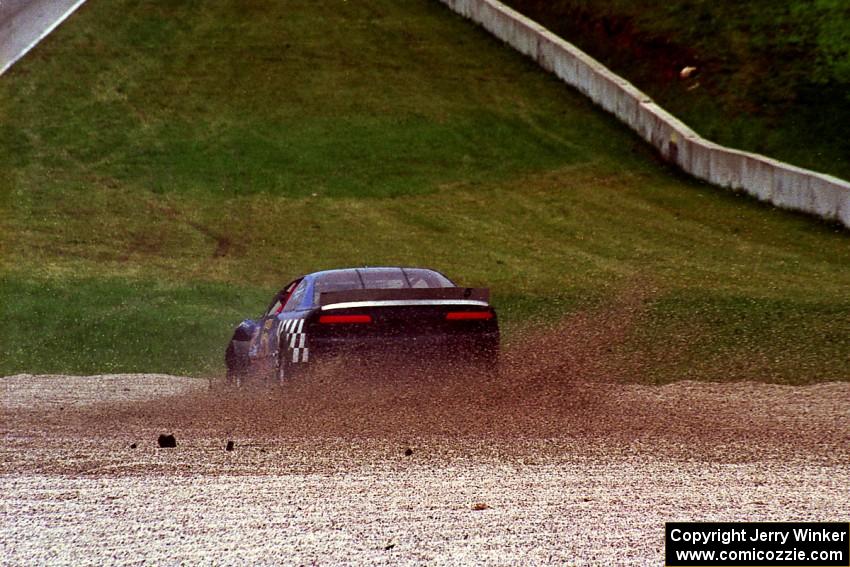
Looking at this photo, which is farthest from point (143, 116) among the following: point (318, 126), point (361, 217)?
point (361, 217)

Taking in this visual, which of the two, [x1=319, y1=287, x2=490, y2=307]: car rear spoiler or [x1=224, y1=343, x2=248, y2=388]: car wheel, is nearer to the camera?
[x1=319, y1=287, x2=490, y2=307]: car rear spoiler

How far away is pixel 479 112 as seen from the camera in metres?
30.3

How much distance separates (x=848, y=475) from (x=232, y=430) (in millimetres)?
4314

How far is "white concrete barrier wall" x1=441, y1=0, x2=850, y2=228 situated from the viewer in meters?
22.4

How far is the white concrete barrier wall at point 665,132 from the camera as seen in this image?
22359mm

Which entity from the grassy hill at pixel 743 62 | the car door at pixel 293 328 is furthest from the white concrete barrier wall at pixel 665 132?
the car door at pixel 293 328

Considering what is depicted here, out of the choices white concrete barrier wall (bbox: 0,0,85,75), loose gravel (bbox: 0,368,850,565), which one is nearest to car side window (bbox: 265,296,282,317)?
loose gravel (bbox: 0,368,850,565)

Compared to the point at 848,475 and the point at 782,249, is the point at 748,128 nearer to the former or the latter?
the point at 782,249

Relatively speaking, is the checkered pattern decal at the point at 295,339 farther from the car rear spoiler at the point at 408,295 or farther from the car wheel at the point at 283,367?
the car rear spoiler at the point at 408,295

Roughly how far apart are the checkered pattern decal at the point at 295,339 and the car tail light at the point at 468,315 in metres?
1.09

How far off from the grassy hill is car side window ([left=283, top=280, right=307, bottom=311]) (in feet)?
49.9

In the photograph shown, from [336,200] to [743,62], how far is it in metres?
10.4

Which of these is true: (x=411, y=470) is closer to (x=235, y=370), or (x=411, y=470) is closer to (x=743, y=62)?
(x=235, y=370)

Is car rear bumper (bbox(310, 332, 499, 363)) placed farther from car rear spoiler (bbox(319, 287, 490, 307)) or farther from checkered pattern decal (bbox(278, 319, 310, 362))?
Result: car rear spoiler (bbox(319, 287, 490, 307))
